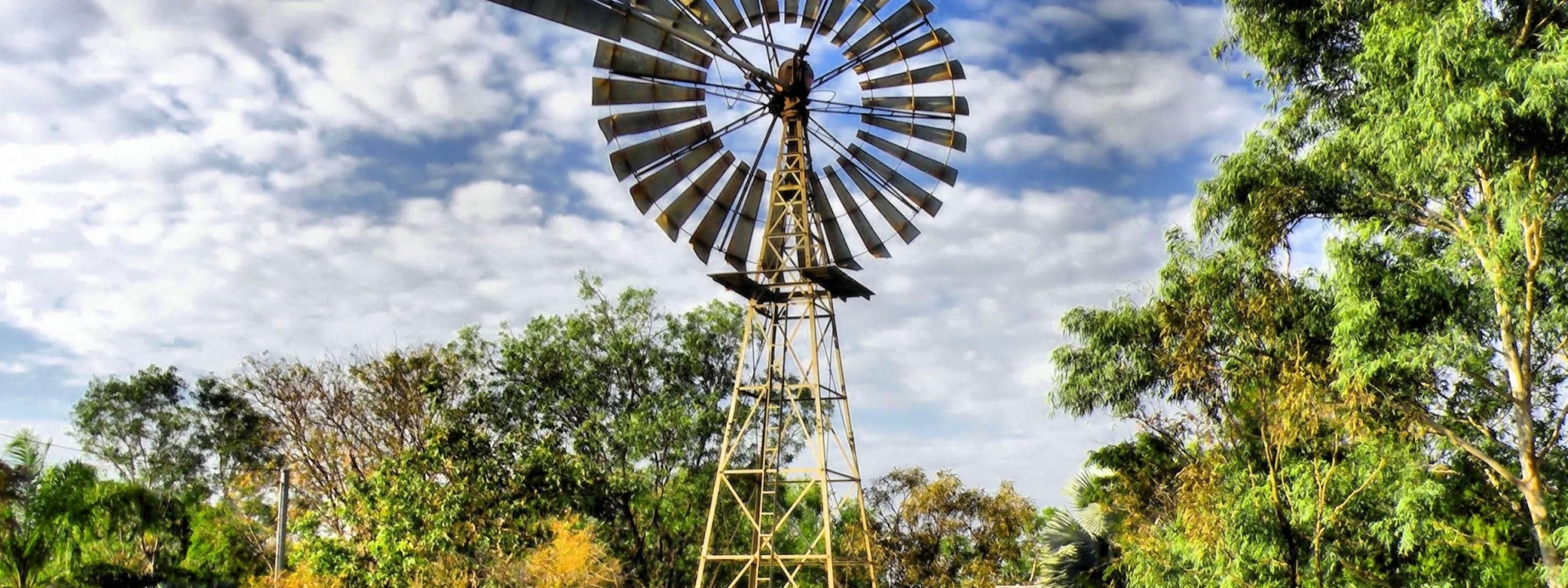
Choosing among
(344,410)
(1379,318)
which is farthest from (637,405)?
(1379,318)

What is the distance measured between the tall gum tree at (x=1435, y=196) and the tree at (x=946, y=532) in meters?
6.16

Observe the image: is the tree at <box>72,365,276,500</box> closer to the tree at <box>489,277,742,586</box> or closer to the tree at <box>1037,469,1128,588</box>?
the tree at <box>489,277,742,586</box>

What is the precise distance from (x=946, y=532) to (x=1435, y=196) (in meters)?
8.82

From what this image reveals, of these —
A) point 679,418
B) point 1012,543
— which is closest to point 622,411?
point 679,418

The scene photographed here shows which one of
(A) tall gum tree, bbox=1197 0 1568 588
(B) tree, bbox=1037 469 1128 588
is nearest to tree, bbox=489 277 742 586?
(B) tree, bbox=1037 469 1128 588

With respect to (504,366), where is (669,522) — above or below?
below

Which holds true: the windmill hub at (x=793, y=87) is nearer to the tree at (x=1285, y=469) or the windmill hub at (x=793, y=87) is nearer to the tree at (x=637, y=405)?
the tree at (x=1285, y=469)

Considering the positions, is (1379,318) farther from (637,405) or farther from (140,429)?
(140,429)

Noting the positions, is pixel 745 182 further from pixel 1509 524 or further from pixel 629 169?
pixel 1509 524

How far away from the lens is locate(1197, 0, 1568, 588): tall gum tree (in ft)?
38.5

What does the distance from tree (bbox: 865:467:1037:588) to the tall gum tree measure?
6.16m

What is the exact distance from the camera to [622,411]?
23.0 meters

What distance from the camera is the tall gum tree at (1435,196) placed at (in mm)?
11734

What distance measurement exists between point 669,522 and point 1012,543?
656 cm
